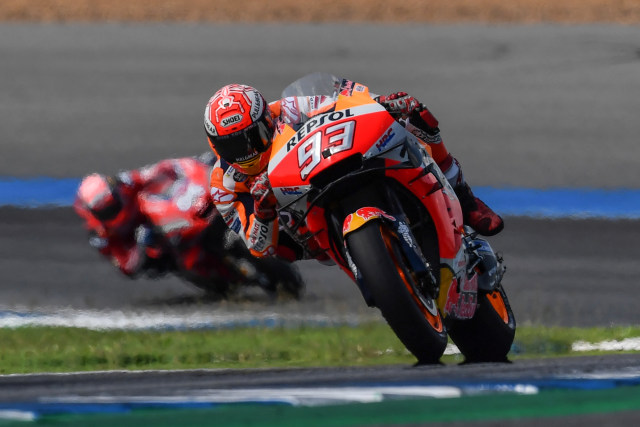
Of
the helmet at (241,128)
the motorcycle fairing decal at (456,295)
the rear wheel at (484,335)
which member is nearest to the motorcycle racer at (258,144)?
the helmet at (241,128)

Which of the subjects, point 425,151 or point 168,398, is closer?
point 168,398

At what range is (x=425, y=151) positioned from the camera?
5.55 metres

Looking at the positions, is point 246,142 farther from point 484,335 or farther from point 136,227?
point 136,227

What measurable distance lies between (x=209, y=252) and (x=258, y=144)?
215 cm

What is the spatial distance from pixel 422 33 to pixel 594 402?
865 cm

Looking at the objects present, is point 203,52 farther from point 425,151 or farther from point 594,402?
point 594,402

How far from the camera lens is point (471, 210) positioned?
620 cm

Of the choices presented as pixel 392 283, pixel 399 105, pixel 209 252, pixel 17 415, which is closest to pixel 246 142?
pixel 399 105

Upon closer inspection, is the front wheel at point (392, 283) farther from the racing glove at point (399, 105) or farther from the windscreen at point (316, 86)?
the windscreen at point (316, 86)

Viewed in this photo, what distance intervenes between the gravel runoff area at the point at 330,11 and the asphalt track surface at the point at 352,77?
1007mm

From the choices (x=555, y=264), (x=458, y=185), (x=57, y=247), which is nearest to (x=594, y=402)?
(x=458, y=185)

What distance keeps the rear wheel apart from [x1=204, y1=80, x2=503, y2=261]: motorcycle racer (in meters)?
0.39

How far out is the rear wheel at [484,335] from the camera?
594 cm

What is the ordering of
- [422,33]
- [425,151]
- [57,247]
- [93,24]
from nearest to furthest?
1. [425,151]
2. [57,247]
3. [422,33]
4. [93,24]
